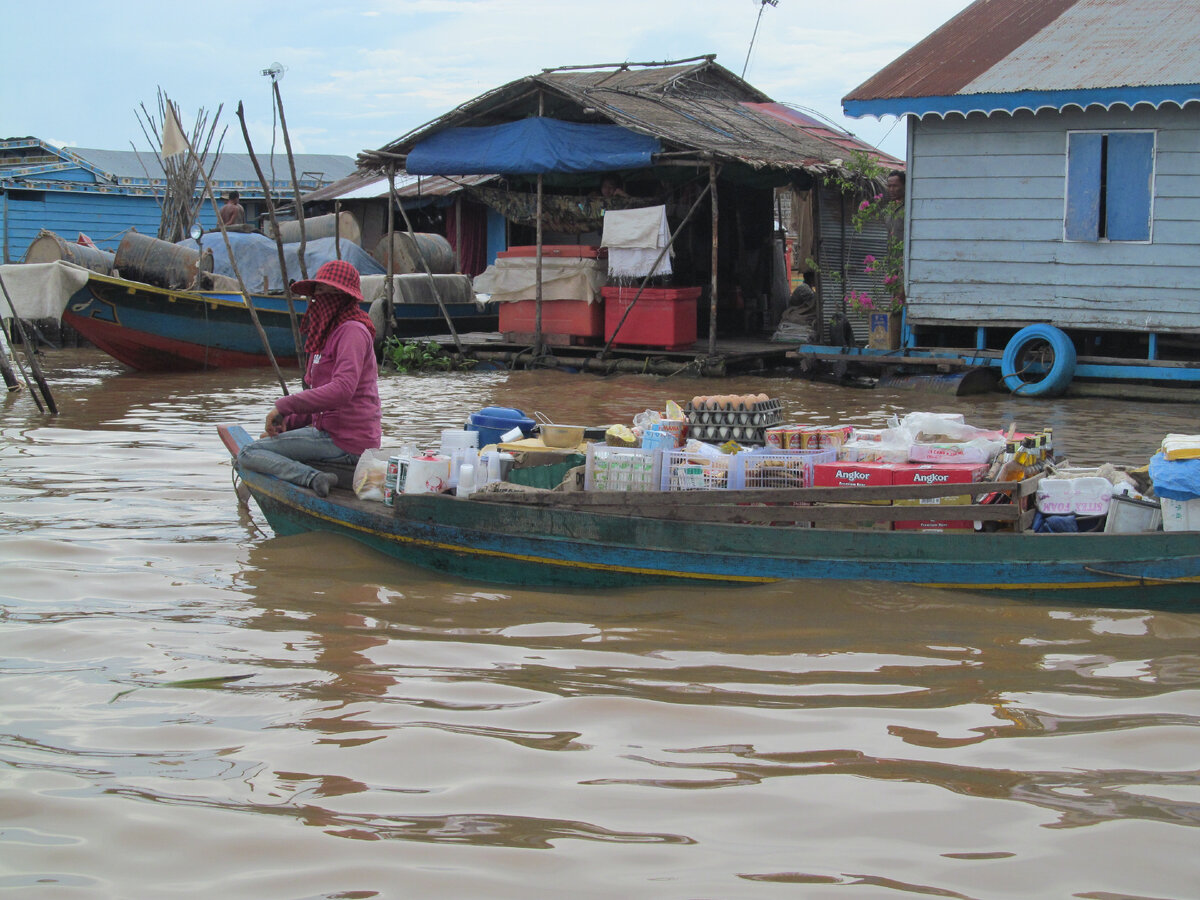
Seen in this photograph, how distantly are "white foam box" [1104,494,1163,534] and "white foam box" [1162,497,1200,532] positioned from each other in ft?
0.29

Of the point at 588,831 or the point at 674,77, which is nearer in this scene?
the point at 588,831

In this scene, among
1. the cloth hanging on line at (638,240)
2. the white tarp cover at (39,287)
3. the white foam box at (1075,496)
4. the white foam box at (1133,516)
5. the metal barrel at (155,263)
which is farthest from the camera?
the metal barrel at (155,263)

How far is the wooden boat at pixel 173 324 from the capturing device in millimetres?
15094

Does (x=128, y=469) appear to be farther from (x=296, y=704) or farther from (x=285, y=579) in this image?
(x=296, y=704)

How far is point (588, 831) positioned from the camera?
3061 millimetres

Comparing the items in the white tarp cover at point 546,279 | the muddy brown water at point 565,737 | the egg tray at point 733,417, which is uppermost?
the white tarp cover at point 546,279

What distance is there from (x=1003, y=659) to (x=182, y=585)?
151 inches

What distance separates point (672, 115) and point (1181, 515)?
11321mm

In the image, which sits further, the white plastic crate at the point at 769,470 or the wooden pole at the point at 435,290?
the wooden pole at the point at 435,290

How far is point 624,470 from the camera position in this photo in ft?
17.9

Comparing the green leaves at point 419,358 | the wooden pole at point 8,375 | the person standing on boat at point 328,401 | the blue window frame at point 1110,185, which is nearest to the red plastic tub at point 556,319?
the green leaves at point 419,358

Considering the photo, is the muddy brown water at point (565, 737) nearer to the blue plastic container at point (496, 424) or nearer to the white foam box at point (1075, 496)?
the white foam box at point (1075, 496)

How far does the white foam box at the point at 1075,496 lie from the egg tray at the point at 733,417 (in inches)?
55.3

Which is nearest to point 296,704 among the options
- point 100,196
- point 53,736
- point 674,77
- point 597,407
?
point 53,736
